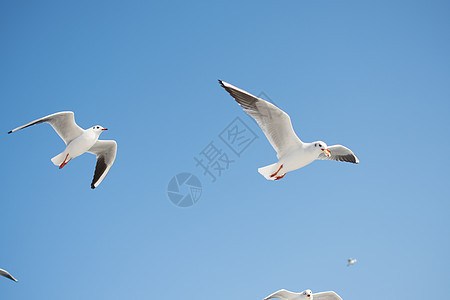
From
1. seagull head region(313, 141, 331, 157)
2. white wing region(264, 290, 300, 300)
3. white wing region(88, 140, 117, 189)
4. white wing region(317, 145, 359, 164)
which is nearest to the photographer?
seagull head region(313, 141, 331, 157)

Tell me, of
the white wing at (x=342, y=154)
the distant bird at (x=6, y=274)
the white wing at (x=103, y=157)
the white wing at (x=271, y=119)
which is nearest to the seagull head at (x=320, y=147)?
the white wing at (x=271, y=119)

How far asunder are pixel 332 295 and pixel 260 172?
4.10 meters

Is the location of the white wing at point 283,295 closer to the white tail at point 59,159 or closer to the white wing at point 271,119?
the white wing at point 271,119

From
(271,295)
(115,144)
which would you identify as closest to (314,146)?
(271,295)

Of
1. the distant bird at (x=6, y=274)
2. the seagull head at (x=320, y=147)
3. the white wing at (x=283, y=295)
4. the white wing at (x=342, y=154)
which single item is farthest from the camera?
the distant bird at (x=6, y=274)

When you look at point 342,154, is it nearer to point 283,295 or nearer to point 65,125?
point 283,295

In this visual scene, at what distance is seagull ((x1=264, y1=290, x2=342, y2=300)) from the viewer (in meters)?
10.3

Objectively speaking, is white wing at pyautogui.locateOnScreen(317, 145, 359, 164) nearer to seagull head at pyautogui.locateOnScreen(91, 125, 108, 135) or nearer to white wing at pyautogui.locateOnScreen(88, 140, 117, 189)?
seagull head at pyautogui.locateOnScreen(91, 125, 108, 135)

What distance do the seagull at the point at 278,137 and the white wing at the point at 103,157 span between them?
493 centimetres

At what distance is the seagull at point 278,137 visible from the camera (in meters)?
8.05

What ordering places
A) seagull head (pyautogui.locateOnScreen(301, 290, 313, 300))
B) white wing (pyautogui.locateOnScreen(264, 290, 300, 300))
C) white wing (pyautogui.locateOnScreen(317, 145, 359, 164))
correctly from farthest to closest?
white wing (pyautogui.locateOnScreen(317, 145, 359, 164)), seagull head (pyautogui.locateOnScreen(301, 290, 313, 300)), white wing (pyautogui.locateOnScreen(264, 290, 300, 300))

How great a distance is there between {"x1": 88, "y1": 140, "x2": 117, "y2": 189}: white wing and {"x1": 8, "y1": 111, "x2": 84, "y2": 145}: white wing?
112 centimetres

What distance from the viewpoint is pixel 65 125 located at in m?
10.5

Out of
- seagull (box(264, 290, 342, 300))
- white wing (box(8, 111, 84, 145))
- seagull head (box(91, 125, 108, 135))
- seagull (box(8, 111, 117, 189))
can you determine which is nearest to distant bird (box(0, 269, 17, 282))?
seagull (box(8, 111, 117, 189))
